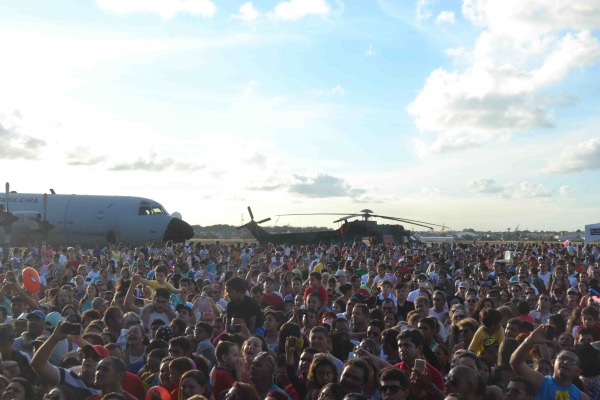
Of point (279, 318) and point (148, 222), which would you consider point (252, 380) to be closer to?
point (279, 318)

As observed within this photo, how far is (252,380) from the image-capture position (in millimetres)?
4973

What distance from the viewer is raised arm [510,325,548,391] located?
506 cm

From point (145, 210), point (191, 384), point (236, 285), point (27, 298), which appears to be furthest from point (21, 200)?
point (191, 384)

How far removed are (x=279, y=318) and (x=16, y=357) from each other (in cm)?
263

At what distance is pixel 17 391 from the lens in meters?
5.03

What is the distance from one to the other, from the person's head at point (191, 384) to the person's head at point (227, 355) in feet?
1.96

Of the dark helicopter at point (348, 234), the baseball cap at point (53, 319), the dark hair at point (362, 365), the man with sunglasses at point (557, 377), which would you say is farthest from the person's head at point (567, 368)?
the dark helicopter at point (348, 234)

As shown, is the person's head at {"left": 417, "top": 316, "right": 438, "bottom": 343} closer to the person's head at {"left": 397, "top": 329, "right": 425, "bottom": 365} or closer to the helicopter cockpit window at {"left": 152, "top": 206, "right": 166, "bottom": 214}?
the person's head at {"left": 397, "top": 329, "right": 425, "bottom": 365}

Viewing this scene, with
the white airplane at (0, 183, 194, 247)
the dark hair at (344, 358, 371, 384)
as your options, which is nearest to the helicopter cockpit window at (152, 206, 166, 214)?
the white airplane at (0, 183, 194, 247)

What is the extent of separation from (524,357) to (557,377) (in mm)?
267

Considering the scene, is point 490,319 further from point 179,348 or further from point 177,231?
point 177,231

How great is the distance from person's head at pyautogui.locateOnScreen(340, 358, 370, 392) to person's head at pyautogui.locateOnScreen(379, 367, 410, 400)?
0.21 metres

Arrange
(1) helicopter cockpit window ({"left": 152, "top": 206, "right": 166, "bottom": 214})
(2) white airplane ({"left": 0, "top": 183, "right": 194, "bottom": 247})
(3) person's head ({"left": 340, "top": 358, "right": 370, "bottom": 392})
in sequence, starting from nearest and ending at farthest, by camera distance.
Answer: (3) person's head ({"left": 340, "top": 358, "right": 370, "bottom": 392}) → (2) white airplane ({"left": 0, "top": 183, "right": 194, "bottom": 247}) → (1) helicopter cockpit window ({"left": 152, "top": 206, "right": 166, "bottom": 214})

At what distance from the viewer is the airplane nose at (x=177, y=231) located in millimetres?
30797
